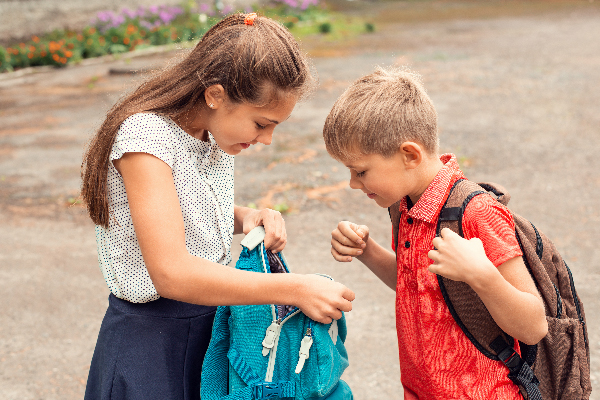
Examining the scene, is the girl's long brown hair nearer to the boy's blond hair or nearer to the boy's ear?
the boy's blond hair

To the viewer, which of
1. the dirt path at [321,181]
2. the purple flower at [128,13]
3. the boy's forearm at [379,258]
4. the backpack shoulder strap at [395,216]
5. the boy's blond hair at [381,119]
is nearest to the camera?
the boy's blond hair at [381,119]

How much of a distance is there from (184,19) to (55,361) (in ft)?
38.9

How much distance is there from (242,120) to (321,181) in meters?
3.44

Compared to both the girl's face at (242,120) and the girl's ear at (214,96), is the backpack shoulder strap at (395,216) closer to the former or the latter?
the girl's face at (242,120)

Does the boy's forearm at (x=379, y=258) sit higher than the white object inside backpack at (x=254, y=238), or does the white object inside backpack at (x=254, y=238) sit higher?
the white object inside backpack at (x=254, y=238)

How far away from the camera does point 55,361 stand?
3062mm

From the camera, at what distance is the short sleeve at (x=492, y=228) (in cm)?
149

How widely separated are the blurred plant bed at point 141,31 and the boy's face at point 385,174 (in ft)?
27.2

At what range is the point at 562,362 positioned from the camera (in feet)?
5.37

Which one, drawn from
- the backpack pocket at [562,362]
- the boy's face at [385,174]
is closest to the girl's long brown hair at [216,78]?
the boy's face at [385,174]

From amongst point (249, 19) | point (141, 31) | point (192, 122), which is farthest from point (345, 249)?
point (141, 31)

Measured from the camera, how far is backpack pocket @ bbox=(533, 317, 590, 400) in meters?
1.62

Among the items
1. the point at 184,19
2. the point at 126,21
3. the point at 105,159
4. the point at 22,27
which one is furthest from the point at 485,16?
the point at 105,159

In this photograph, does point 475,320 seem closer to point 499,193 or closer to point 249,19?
point 499,193
